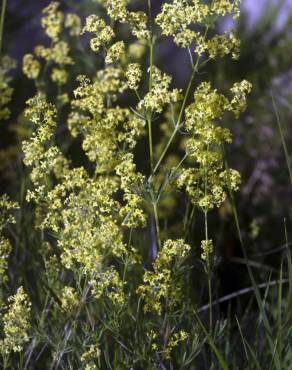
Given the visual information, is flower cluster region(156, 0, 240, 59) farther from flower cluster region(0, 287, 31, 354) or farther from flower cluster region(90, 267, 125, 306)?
flower cluster region(0, 287, 31, 354)

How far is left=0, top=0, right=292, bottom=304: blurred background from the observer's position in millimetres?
3828

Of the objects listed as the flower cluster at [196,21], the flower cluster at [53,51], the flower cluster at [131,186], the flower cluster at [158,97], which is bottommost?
the flower cluster at [131,186]

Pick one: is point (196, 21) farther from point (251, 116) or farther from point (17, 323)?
point (251, 116)

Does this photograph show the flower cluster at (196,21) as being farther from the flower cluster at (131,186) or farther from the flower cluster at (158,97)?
the flower cluster at (131,186)

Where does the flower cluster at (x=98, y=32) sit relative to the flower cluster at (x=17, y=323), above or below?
above

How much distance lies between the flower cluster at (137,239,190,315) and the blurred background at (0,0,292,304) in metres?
1.51

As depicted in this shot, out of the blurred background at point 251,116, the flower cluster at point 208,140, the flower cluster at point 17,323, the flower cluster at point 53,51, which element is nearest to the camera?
the flower cluster at point 17,323

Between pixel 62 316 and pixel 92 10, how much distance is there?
113 inches

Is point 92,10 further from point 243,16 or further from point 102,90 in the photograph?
point 102,90

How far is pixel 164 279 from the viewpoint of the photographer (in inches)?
63.0

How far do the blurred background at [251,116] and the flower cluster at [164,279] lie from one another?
1.51 m

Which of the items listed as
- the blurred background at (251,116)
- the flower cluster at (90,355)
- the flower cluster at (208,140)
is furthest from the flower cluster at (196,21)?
the blurred background at (251,116)

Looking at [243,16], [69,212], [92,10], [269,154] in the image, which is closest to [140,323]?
[69,212]

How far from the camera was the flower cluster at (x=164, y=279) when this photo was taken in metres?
1.57
